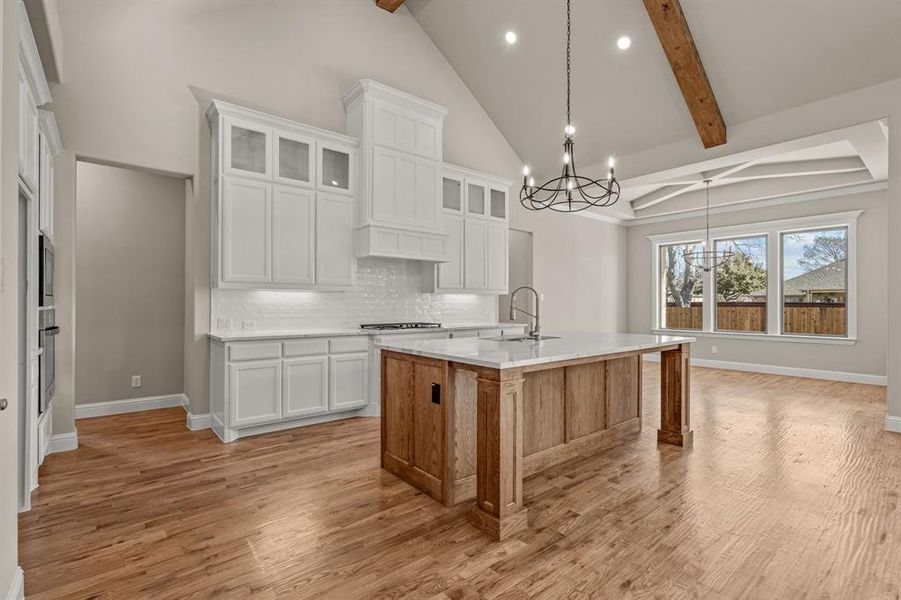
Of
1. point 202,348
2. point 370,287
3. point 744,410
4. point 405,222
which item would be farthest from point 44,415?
point 744,410

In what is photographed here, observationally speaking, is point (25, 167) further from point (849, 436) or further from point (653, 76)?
point (849, 436)

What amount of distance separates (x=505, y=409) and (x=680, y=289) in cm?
776

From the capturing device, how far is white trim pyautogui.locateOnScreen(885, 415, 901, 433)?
13.6 feet

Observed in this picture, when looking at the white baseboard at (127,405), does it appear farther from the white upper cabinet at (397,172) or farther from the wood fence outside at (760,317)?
the wood fence outside at (760,317)

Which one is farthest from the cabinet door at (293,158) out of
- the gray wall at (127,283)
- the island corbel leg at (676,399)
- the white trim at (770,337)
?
the white trim at (770,337)

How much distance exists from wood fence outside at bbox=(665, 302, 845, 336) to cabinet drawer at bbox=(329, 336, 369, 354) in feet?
22.1

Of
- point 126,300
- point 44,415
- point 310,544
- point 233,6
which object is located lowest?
point 310,544

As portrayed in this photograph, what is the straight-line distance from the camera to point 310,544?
87.8 inches

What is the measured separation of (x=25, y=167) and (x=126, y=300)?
9.10ft

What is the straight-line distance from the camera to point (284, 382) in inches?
162

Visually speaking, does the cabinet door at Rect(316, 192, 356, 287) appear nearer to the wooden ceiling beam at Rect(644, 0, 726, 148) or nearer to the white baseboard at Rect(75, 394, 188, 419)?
the white baseboard at Rect(75, 394, 188, 419)

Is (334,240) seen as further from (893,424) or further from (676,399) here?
(893,424)

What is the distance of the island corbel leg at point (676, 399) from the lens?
12.2 ft

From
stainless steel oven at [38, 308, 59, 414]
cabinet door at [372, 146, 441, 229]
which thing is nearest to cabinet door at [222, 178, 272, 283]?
cabinet door at [372, 146, 441, 229]
